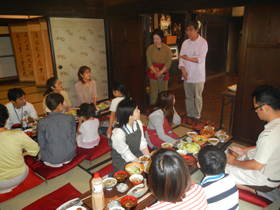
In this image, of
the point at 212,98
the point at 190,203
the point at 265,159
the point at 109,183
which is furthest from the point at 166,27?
the point at 190,203

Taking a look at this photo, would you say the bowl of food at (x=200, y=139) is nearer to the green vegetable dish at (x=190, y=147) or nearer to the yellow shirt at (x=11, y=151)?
the green vegetable dish at (x=190, y=147)

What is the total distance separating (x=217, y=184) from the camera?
1692mm

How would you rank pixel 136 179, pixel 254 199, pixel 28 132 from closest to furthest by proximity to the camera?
1. pixel 136 179
2. pixel 254 199
3. pixel 28 132

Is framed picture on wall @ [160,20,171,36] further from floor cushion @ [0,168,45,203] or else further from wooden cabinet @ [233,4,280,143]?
floor cushion @ [0,168,45,203]

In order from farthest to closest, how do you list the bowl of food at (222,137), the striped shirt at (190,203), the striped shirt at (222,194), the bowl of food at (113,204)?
the bowl of food at (222,137), the bowl of food at (113,204), the striped shirt at (222,194), the striped shirt at (190,203)

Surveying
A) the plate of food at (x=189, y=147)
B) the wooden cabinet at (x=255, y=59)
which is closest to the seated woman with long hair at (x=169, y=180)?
the plate of food at (x=189, y=147)

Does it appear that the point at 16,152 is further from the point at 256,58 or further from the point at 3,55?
the point at 3,55

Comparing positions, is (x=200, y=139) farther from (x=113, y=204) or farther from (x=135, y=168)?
(x=113, y=204)

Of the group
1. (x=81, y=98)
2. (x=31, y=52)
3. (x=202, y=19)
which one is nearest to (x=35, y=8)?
(x=81, y=98)

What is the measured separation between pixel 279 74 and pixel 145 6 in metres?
3.09

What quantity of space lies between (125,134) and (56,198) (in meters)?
1.13

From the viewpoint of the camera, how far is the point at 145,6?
4938mm

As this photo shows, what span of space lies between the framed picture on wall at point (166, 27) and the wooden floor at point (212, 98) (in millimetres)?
2013

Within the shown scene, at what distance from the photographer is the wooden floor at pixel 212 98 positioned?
538 cm
